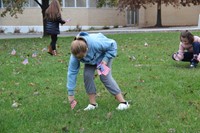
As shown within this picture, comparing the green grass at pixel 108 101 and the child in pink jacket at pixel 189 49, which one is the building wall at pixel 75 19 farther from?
the child in pink jacket at pixel 189 49

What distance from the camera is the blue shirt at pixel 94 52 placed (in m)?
4.94

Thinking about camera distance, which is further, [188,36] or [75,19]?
[75,19]

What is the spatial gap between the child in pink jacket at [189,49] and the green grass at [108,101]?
19 cm

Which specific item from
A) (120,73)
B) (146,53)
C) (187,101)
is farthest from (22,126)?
(146,53)

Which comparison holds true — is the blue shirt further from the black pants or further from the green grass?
the black pants

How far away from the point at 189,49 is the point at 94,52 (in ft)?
13.3

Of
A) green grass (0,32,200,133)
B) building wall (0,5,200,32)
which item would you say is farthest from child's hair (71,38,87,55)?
building wall (0,5,200,32)

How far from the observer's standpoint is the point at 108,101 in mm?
5750

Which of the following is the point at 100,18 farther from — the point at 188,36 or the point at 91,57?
the point at 91,57

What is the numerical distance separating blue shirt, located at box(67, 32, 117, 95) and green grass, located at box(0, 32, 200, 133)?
55 cm

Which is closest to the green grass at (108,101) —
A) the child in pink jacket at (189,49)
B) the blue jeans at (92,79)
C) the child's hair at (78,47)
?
the child in pink jacket at (189,49)

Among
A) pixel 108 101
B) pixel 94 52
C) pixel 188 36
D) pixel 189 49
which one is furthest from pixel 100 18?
pixel 94 52

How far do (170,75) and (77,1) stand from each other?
24375mm

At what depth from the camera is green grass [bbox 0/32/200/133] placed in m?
4.68
